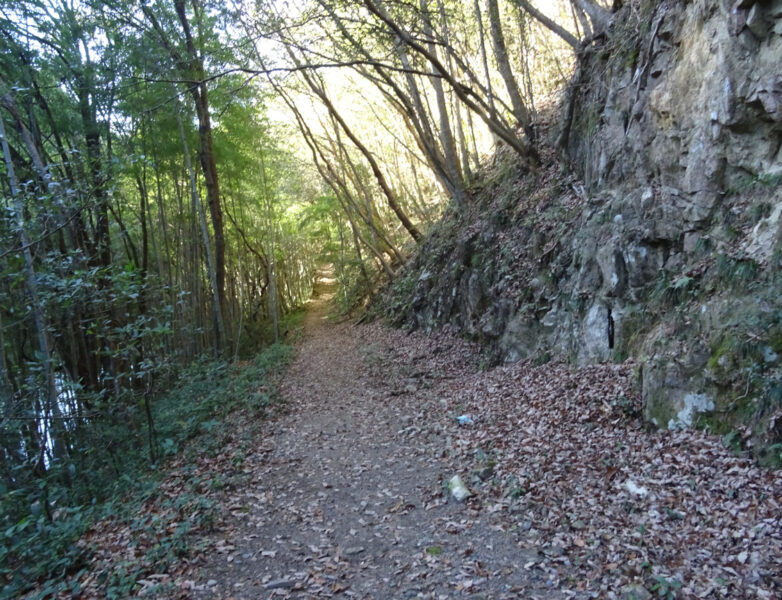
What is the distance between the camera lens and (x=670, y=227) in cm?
603

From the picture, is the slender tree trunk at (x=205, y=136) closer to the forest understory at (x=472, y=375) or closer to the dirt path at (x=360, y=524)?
the forest understory at (x=472, y=375)

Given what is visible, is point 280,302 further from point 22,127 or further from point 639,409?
point 639,409

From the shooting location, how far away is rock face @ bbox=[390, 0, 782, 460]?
4.46m

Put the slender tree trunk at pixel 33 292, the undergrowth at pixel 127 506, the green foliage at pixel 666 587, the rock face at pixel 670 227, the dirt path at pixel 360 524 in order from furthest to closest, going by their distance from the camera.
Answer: the slender tree trunk at pixel 33 292, the rock face at pixel 670 227, the undergrowth at pixel 127 506, the dirt path at pixel 360 524, the green foliage at pixel 666 587

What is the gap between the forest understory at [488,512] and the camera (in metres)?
3.34

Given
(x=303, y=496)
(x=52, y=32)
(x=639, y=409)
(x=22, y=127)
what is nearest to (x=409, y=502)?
(x=303, y=496)

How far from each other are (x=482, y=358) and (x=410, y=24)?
6846 millimetres

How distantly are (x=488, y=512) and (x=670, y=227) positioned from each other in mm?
4091

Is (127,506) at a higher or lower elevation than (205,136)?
lower

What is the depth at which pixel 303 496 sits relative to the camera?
5324 millimetres

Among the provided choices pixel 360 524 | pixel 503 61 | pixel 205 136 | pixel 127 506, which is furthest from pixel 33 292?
pixel 503 61

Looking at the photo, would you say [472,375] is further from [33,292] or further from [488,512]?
[33,292]

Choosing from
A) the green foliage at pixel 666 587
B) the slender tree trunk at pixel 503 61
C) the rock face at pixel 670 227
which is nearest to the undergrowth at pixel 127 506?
the green foliage at pixel 666 587

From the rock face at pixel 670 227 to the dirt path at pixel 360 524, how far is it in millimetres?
2237
